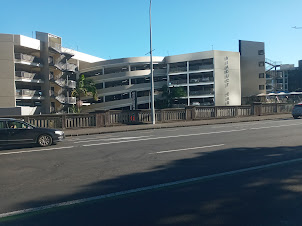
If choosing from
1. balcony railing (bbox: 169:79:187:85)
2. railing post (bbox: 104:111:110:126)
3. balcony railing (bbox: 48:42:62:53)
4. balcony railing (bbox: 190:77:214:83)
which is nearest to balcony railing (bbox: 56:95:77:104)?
balcony railing (bbox: 48:42:62:53)

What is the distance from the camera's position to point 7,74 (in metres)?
41.8

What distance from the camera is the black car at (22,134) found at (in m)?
12.5

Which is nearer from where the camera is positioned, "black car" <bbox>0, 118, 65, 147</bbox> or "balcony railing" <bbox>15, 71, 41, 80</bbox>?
"black car" <bbox>0, 118, 65, 147</bbox>

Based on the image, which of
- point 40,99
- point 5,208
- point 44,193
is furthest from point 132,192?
point 40,99

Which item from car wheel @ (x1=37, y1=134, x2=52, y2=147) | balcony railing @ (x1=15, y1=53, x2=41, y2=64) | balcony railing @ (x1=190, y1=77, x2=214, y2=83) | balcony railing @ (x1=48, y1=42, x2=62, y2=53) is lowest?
car wheel @ (x1=37, y1=134, x2=52, y2=147)

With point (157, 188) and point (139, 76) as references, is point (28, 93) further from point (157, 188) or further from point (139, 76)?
point (157, 188)

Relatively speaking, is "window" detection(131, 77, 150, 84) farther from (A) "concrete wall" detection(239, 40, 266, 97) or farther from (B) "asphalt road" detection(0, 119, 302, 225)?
(B) "asphalt road" detection(0, 119, 302, 225)

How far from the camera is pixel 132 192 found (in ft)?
18.5

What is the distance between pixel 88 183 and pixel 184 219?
2.97 meters

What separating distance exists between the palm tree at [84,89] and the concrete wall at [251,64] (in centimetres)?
3736

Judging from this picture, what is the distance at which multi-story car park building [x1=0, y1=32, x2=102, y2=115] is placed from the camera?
137 feet

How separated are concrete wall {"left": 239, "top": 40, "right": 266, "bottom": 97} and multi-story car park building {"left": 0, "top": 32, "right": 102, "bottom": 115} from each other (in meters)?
41.1

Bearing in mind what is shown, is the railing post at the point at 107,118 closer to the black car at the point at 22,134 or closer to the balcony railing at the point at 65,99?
the black car at the point at 22,134

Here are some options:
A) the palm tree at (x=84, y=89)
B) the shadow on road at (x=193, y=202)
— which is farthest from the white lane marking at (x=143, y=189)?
the palm tree at (x=84, y=89)
